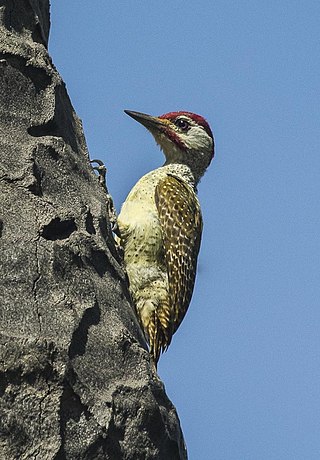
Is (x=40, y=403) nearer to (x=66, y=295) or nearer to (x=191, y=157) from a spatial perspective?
(x=66, y=295)

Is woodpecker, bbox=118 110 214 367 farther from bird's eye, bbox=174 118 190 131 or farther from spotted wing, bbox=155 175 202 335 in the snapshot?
bird's eye, bbox=174 118 190 131

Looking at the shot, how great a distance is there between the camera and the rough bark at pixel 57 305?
11.0 feet

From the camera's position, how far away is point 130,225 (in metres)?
5.98

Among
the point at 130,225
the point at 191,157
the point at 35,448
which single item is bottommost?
the point at 35,448

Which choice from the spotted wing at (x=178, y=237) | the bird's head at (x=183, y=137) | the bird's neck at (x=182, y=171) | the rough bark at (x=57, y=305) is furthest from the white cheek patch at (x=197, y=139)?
the rough bark at (x=57, y=305)

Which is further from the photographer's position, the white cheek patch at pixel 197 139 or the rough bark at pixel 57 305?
the white cheek patch at pixel 197 139

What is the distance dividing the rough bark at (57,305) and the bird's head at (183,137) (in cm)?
299

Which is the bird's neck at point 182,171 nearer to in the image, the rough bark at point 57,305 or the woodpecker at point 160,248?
the woodpecker at point 160,248

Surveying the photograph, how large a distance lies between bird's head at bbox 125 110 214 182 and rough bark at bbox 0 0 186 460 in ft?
9.82

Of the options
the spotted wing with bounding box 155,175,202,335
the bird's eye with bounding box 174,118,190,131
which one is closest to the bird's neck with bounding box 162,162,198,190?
the bird's eye with bounding box 174,118,190,131

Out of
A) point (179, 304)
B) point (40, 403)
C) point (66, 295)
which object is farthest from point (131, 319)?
point (179, 304)

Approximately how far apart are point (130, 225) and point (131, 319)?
2.07 meters

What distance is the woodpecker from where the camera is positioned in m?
5.83

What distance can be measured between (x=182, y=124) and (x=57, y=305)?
401 cm
